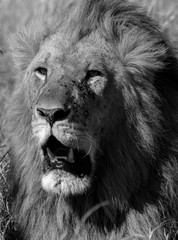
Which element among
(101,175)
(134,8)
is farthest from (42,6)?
(101,175)

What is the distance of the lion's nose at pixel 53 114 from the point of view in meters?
3.65

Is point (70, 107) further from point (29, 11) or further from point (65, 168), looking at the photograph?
point (29, 11)

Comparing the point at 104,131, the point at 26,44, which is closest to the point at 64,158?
the point at 104,131

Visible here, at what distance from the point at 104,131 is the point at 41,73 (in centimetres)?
57

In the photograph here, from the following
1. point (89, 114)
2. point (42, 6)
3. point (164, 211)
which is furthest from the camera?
point (42, 6)

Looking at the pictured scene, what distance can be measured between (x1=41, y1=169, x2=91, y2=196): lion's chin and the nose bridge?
409mm

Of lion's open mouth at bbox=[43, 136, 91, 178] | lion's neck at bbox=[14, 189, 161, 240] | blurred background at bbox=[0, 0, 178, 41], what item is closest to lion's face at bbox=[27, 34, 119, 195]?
lion's open mouth at bbox=[43, 136, 91, 178]

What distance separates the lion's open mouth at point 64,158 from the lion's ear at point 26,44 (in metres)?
0.77

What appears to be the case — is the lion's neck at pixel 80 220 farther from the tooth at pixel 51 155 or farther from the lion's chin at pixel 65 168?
the tooth at pixel 51 155

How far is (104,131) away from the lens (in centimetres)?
406

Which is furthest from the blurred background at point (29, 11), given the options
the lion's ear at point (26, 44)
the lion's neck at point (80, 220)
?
the lion's neck at point (80, 220)

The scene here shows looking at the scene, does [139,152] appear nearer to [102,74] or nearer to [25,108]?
[102,74]

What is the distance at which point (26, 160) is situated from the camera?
4.29m

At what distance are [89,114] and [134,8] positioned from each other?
923 millimetres
